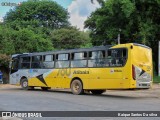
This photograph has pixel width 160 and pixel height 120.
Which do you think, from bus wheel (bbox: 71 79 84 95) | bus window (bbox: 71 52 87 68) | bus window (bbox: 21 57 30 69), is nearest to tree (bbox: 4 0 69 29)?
bus window (bbox: 21 57 30 69)

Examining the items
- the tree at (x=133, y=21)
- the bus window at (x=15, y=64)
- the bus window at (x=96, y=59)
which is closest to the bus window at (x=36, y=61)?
the bus window at (x=15, y=64)

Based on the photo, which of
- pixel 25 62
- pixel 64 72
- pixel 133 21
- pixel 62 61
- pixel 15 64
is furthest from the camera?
pixel 133 21

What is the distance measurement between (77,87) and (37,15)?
34808 mm

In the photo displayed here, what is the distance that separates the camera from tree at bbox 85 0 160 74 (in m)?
33.7

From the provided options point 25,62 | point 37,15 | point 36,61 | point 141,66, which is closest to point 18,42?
point 37,15

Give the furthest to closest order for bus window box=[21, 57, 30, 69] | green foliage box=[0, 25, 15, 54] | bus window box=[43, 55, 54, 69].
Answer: green foliage box=[0, 25, 15, 54] < bus window box=[21, 57, 30, 69] < bus window box=[43, 55, 54, 69]

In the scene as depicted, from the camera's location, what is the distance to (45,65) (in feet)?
79.4

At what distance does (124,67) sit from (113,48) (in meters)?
1.28

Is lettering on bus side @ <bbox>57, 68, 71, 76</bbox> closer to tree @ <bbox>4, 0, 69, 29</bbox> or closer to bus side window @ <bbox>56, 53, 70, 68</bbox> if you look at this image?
bus side window @ <bbox>56, 53, 70, 68</bbox>

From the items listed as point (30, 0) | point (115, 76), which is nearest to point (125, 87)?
point (115, 76)

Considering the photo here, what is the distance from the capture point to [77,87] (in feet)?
71.2

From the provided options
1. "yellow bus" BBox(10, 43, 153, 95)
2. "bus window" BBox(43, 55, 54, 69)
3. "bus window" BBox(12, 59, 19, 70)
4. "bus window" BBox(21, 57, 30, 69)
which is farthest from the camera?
"bus window" BBox(12, 59, 19, 70)

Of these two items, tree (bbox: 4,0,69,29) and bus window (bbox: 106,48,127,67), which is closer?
bus window (bbox: 106,48,127,67)

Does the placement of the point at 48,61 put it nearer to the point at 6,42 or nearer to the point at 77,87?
the point at 77,87
